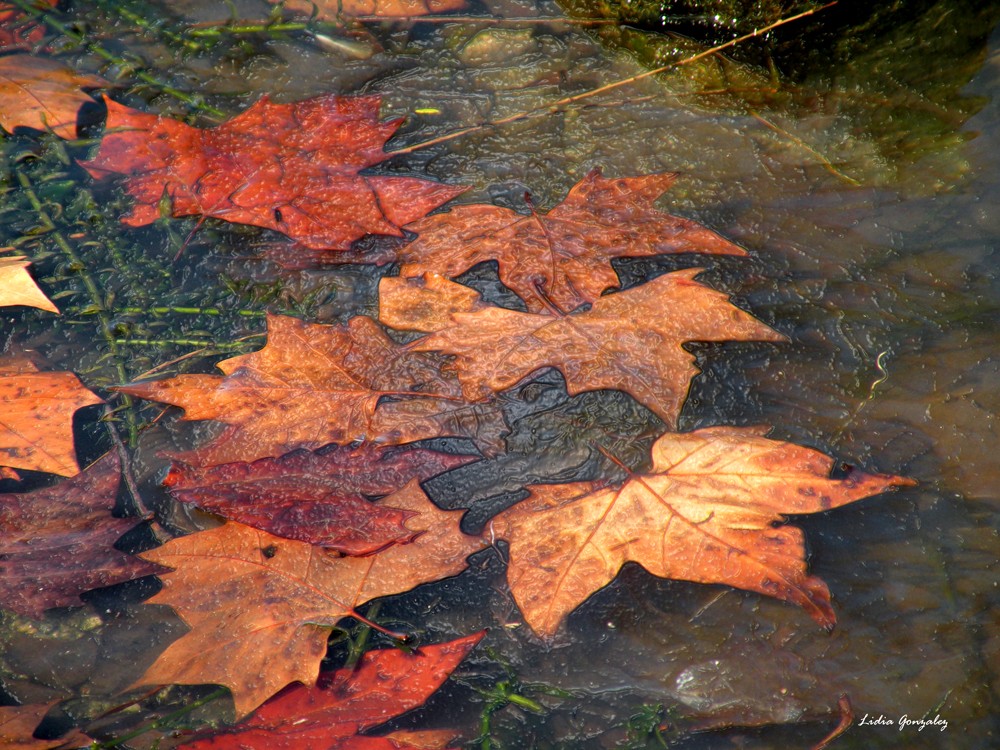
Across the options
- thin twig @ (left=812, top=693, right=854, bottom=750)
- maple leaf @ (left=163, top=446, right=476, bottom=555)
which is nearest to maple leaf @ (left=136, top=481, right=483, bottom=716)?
maple leaf @ (left=163, top=446, right=476, bottom=555)

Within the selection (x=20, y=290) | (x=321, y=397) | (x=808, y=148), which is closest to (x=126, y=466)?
(x=321, y=397)

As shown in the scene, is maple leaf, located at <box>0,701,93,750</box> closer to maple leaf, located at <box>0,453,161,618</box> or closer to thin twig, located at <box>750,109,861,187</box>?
maple leaf, located at <box>0,453,161,618</box>

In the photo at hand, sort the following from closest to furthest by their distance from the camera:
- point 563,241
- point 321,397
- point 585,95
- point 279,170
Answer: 1. point 321,397
2. point 563,241
3. point 279,170
4. point 585,95

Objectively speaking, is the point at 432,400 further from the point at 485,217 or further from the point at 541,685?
the point at 541,685

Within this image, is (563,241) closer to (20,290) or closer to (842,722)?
(842,722)

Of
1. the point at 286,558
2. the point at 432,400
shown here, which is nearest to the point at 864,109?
the point at 432,400

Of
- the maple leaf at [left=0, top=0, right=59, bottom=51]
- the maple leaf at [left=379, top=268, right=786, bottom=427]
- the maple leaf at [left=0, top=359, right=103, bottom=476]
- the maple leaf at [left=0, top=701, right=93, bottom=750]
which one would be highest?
the maple leaf at [left=0, top=0, right=59, bottom=51]

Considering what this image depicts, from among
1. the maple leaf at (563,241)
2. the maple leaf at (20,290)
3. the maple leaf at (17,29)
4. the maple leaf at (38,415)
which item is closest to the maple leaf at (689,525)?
the maple leaf at (563,241)
